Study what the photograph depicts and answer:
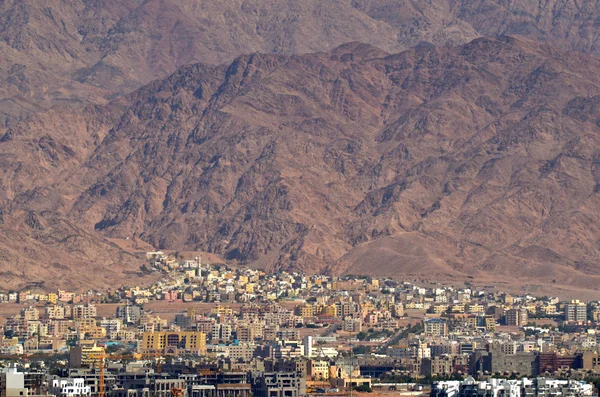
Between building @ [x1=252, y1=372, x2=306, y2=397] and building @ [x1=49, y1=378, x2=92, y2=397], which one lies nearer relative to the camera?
building @ [x1=49, y1=378, x2=92, y2=397]

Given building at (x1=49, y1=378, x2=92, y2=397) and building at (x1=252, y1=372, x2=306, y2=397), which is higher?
building at (x1=252, y1=372, x2=306, y2=397)

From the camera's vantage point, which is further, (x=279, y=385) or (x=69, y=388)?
(x=279, y=385)

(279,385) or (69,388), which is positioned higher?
(279,385)

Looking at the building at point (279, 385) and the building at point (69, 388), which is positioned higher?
Answer: the building at point (279, 385)

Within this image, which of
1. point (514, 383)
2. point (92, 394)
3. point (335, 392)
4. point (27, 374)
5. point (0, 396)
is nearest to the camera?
point (0, 396)

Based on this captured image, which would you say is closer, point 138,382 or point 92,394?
point 92,394

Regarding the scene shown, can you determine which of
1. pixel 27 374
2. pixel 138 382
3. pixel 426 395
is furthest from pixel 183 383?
pixel 27 374

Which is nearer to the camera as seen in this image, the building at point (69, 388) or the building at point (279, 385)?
the building at point (69, 388)

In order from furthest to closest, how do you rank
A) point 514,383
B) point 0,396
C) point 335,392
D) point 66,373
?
point 335,392 → point 66,373 → point 514,383 → point 0,396

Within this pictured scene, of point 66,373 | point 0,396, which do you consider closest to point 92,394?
point 66,373

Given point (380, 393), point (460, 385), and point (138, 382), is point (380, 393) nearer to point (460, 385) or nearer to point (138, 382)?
point (138, 382)
